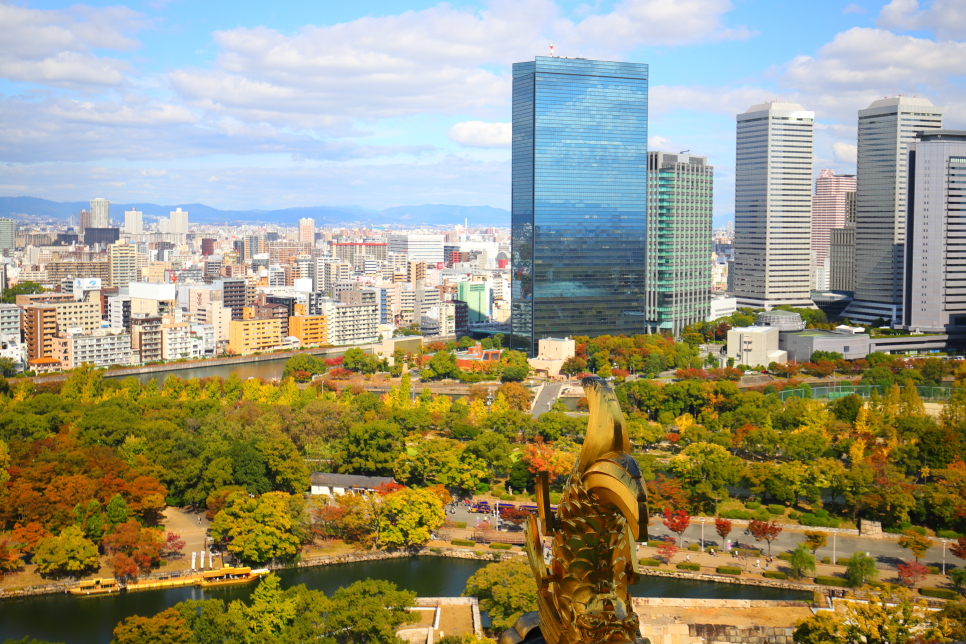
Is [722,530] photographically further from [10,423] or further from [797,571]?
[10,423]

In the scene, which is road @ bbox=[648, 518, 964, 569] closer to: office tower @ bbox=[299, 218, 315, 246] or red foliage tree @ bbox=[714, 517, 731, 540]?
red foliage tree @ bbox=[714, 517, 731, 540]

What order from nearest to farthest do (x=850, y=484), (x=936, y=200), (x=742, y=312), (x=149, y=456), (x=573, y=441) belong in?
(x=850, y=484) → (x=149, y=456) → (x=573, y=441) → (x=936, y=200) → (x=742, y=312)

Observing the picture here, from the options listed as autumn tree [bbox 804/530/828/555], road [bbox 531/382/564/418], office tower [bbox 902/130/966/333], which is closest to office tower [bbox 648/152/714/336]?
office tower [bbox 902/130/966/333]

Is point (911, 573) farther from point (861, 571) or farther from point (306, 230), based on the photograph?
point (306, 230)

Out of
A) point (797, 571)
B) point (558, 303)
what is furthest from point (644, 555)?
point (558, 303)

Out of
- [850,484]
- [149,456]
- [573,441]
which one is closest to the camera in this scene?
[850,484]

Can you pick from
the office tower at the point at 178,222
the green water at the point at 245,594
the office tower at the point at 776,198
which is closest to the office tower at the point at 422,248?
the office tower at the point at 776,198
